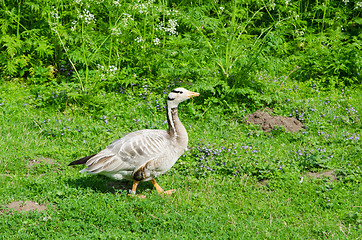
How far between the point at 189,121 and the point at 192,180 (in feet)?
6.97

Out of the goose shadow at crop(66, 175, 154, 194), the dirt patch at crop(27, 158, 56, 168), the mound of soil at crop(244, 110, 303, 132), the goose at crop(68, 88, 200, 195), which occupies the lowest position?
the goose shadow at crop(66, 175, 154, 194)

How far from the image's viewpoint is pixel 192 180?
21.9ft

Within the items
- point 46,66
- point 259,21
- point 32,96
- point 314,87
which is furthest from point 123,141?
point 259,21

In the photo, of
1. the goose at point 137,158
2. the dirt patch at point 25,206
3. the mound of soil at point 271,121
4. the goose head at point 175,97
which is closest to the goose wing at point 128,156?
the goose at point 137,158

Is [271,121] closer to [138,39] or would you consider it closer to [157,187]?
[157,187]

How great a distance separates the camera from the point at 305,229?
18.3 feet

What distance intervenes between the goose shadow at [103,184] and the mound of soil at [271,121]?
2.78m

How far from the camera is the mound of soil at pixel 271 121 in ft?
27.2

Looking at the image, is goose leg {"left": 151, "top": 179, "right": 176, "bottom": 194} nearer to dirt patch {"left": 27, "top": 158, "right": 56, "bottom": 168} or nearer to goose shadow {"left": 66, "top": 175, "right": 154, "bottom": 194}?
goose shadow {"left": 66, "top": 175, "right": 154, "bottom": 194}

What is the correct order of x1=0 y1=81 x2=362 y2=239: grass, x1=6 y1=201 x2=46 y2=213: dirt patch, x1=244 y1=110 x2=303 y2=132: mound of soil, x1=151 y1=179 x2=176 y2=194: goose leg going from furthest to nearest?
1. x1=244 y1=110 x2=303 y2=132: mound of soil
2. x1=151 y1=179 x2=176 y2=194: goose leg
3. x1=6 y1=201 x2=46 y2=213: dirt patch
4. x1=0 y1=81 x2=362 y2=239: grass

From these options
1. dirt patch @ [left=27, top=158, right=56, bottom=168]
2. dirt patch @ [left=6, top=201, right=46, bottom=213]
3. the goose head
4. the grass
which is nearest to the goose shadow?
the grass

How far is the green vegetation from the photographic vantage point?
5.67 meters

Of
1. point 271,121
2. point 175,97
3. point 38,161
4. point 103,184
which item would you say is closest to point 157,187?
point 103,184

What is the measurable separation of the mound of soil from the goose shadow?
278 centimetres
